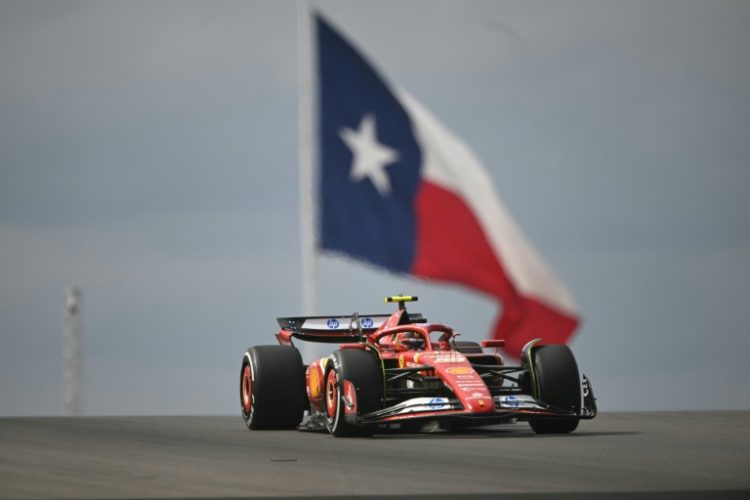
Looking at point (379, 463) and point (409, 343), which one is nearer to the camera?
point (379, 463)

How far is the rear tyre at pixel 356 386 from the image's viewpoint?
56.7 feet

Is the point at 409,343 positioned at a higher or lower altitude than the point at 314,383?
higher

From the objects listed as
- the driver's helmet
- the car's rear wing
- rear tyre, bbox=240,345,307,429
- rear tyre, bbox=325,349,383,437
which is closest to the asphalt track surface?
rear tyre, bbox=325,349,383,437

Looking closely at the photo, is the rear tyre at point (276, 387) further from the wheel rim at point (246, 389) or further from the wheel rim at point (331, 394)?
the wheel rim at point (331, 394)

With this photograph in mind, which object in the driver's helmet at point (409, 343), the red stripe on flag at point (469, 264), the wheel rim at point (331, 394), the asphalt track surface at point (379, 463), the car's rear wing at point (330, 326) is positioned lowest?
the asphalt track surface at point (379, 463)

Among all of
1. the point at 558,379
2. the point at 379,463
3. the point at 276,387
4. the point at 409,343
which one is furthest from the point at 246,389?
the point at 379,463

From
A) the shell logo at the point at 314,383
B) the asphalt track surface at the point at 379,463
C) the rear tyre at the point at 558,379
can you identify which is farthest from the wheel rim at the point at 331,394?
the rear tyre at the point at 558,379

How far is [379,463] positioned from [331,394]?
14.2 ft

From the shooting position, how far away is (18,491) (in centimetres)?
1159

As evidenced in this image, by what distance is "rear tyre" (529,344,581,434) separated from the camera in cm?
1820

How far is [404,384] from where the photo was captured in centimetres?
1844

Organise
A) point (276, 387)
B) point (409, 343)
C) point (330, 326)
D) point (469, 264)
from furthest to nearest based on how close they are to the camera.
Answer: point (469, 264)
point (330, 326)
point (276, 387)
point (409, 343)

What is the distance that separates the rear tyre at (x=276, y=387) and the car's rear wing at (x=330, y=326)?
1.32 m

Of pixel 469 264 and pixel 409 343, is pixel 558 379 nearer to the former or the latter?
pixel 409 343
